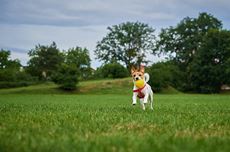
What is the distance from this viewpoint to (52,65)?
368ft

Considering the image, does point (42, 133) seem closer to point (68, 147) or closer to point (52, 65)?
point (68, 147)

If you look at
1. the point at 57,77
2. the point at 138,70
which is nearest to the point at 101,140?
the point at 138,70

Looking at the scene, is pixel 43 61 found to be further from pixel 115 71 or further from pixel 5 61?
pixel 115 71

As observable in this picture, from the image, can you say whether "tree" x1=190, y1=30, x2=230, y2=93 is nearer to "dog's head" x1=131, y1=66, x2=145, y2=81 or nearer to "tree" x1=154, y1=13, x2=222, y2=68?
"tree" x1=154, y1=13, x2=222, y2=68

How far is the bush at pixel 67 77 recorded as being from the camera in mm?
71750

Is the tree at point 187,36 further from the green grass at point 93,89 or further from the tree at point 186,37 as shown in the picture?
the green grass at point 93,89

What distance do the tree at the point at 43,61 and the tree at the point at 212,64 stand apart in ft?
139

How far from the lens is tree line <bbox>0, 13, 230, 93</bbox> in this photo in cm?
8186

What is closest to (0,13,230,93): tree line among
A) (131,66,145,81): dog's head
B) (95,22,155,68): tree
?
(95,22,155,68): tree

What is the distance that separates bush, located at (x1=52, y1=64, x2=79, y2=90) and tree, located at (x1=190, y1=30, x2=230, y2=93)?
28835mm

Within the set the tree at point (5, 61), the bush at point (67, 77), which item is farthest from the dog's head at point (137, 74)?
the tree at point (5, 61)

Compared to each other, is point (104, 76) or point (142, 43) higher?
point (142, 43)

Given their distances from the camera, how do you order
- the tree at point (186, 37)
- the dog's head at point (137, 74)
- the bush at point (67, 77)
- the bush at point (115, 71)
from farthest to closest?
the tree at point (186, 37) < the bush at point (115, 71) < the bush at point (67, 77) < the dog's head at point (137, 74)

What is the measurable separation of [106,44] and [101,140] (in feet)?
369
